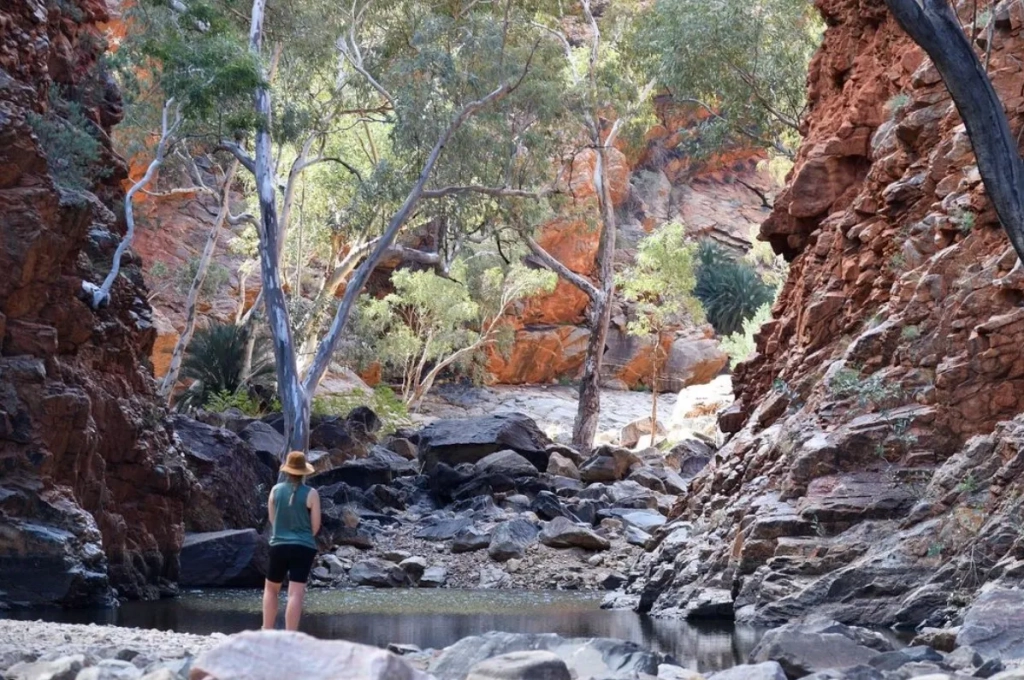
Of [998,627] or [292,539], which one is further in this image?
[998,627]

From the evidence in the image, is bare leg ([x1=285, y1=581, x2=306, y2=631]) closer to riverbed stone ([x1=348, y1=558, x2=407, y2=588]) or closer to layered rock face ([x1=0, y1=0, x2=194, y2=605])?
layered rock face ([x1=0, y1=0, x2=194, y2=605])

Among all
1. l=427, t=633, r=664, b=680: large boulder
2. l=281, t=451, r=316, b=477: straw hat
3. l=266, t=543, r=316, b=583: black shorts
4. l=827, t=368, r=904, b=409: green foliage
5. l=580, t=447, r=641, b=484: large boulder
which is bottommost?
l=427, t=633, r=664, b=680: large boulder

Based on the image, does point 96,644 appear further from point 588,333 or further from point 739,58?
point 588,333

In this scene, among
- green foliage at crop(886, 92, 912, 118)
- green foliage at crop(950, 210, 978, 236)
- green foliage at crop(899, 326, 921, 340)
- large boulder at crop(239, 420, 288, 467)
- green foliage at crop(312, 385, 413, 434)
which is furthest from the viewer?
green foliage at crop(312, 385, 413, 434)

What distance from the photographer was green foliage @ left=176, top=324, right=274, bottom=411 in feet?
99.7

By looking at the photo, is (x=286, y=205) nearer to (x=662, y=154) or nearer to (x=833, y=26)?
(x=833, y=26)

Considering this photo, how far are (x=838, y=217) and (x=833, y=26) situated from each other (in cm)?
364

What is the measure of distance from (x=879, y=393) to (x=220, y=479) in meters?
11.1

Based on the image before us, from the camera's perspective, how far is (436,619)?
14719 mm

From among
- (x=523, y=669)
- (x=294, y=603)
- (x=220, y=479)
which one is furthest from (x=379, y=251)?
(x=523, y=669)

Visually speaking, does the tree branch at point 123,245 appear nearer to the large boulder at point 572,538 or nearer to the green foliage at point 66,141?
the green foliage at point 66,141

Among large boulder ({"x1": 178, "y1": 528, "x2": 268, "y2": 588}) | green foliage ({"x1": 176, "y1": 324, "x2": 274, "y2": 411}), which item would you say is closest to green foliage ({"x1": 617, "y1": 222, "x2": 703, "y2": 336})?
green foliage ({"x1": 176, "y1": 324, "x2": 274, "y2": 411})

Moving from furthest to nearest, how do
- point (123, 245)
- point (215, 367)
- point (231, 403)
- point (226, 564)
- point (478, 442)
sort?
1. point (215, 367)
2. point (231, 403)
3. point (478, 442)
4. point (226, 564)
5. point (123, 245)

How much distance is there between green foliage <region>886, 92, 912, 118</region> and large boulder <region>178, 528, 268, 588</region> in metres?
11.2
